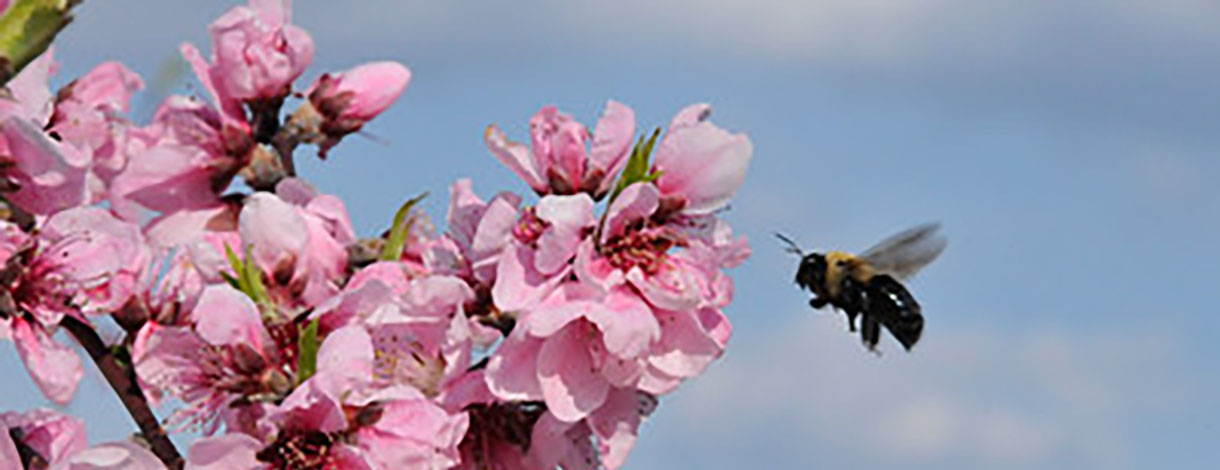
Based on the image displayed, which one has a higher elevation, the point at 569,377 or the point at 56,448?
the point at 569,377

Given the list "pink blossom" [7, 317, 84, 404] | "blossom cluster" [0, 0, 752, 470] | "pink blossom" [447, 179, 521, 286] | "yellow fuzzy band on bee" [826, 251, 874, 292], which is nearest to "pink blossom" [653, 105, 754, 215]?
"blossom cluster" [0, 0, 752, 470]

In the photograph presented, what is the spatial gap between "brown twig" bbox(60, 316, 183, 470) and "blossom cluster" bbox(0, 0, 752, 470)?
24 mm

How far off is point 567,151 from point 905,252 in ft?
6.97

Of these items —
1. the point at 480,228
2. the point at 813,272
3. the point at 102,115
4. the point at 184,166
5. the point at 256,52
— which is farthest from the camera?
the point at 813,272

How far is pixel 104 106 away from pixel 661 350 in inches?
78.6

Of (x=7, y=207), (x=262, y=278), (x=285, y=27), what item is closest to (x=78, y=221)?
(x=7, y=207)

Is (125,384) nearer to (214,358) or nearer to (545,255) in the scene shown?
(214,358)

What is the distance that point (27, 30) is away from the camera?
2.83 metres

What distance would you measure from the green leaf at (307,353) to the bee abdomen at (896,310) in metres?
2.32

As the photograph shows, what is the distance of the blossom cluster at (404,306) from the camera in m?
3.09

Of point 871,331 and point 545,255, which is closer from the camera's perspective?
point 545,255

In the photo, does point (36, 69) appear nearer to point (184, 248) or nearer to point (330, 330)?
point (184, 248)

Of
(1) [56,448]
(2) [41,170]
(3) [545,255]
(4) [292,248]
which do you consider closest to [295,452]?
(4) [292,248]

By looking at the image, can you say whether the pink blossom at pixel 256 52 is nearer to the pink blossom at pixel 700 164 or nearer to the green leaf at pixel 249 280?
the green leaf at pixel 249 280
